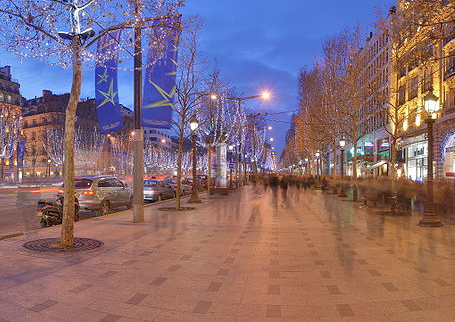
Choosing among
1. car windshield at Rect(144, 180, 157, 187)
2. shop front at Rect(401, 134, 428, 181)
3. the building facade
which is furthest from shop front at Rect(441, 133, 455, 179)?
the building facade

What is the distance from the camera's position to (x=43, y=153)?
83875 mm

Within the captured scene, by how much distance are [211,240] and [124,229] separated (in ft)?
10.2

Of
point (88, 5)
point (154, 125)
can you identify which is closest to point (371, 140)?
point (154, 125)

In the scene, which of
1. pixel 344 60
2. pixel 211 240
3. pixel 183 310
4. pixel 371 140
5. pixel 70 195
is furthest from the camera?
pixel 371 140

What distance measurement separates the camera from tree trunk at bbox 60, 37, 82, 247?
8277 mm

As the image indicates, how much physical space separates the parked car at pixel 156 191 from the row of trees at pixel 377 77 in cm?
1214

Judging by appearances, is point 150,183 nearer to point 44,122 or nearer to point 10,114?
point 10,114

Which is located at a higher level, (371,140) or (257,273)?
(371,140)

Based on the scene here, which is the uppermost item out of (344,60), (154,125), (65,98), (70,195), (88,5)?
(65,98)

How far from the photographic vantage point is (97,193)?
15266 mm

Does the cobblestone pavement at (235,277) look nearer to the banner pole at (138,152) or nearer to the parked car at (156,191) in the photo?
the banner pole at (138,152)

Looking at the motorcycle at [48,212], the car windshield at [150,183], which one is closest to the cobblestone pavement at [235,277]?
the motorcycle at [48,212]

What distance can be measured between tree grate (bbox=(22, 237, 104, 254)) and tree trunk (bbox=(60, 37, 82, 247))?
21 cm

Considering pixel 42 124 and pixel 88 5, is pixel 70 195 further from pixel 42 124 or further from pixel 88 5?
pixel 42 124
